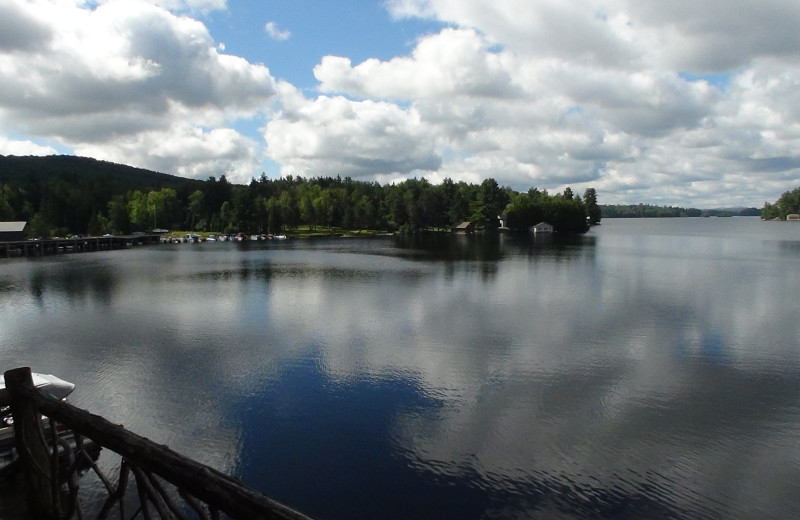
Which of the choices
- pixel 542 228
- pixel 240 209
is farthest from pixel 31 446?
pixel 542 228

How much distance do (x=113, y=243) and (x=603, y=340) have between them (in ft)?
452

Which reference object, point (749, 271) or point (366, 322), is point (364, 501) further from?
point (749, 271)

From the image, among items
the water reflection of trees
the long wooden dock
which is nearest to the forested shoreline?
the long wooden dock

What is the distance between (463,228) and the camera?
18262cm

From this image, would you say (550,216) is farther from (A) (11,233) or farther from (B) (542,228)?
(A) (11,233)

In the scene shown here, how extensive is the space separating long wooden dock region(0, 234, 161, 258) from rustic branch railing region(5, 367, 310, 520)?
114 metres

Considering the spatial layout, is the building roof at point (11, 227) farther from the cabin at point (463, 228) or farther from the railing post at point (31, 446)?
the railing post at point (31, 446)

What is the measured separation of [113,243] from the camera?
13362cm

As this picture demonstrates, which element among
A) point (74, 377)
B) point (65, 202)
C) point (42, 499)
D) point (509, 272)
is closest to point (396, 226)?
point (65, 202)

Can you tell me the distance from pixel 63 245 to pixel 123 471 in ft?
436

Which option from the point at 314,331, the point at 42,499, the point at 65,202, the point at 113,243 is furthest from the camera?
the point at 65,202

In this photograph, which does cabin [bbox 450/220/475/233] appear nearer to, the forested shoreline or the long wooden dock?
the forested shoreline

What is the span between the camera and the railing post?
6.56 meters

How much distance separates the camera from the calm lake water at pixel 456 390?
15.1 m
